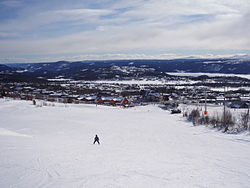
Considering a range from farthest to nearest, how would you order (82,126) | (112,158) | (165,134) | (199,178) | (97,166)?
(82,126) < (165,134) < (112,158) < (97,166) < (199,178)

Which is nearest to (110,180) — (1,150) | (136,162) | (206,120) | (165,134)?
(136,162)

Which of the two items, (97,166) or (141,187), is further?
(97,166)

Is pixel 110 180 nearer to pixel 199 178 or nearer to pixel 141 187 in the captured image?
pixel 141 187

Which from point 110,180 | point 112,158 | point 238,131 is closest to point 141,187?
point 110,180

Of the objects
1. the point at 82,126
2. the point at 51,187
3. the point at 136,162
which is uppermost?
the point at 51,187

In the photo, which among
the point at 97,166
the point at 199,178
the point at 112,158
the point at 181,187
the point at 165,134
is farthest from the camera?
the point at 165,134

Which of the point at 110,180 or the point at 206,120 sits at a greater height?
the point at 110,180

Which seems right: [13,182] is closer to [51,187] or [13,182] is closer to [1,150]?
[51,187]

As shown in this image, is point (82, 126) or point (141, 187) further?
point (82, 126)

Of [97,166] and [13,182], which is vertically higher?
[13,182]

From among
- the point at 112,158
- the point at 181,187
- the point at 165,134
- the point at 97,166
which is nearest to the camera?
the point at 181,187
